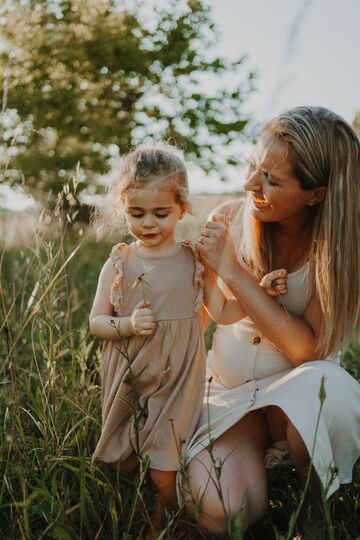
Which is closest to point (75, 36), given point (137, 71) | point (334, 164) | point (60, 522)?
point (137, 71)

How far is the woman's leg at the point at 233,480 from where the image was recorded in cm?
197

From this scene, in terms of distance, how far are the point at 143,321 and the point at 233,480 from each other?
59cm

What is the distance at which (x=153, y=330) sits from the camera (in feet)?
6.84

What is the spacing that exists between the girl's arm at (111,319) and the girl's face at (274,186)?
596mm

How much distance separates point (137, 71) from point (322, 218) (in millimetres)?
6788

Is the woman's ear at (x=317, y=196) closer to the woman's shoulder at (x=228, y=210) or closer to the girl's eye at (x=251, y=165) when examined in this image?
the girl's eye at (x=251, y=165)

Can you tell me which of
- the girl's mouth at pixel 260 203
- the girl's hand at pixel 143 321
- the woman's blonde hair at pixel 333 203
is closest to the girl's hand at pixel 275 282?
the woman's blonde hair at pixel 333 203

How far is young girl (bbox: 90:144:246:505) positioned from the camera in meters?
2.04

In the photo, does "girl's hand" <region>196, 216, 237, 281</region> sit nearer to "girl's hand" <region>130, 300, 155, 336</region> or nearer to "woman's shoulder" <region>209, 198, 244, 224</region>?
"girl's hand" <region>130, 300, 155, 336</region>

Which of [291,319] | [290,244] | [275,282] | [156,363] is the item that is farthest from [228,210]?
[156,363]

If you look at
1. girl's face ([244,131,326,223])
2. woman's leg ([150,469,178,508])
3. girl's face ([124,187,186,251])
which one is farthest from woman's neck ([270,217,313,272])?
woman's leg ([150,469,178,508])

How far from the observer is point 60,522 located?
5.84ft

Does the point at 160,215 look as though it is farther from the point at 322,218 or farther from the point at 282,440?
the point at 282,440

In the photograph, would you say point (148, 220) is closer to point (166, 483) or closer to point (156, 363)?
point (156, 363)
